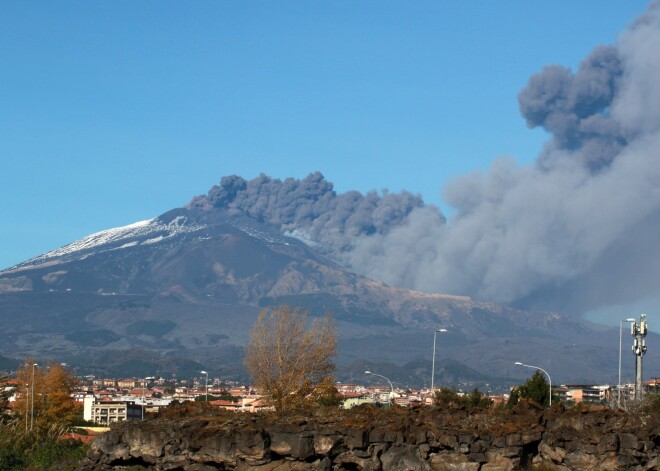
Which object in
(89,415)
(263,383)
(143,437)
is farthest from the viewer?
(89,415)

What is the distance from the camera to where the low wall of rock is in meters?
36.8

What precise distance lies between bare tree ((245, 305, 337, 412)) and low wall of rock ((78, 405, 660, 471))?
1027 inches

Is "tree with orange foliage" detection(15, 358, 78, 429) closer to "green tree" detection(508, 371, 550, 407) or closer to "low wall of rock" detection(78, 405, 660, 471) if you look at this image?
"green tree" detection(508, 371, 550, 407)

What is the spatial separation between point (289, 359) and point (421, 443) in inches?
1241

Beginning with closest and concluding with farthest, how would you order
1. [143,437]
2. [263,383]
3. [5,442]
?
[143,437]
[5,442]
[263,383]

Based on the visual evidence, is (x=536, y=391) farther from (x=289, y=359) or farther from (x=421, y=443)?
(x=421, y=443)

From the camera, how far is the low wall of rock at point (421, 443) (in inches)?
1449

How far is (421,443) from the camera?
37.1 meters

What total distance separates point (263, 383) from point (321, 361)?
11.5 feet

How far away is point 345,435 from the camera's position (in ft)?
123

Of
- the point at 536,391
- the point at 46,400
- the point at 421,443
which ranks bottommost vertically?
the point at 46,400

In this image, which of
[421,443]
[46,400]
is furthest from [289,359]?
[421,443]

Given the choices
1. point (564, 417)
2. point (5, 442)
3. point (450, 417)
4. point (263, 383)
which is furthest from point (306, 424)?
point (263, 383)

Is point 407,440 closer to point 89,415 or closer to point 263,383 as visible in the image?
point 263,383
